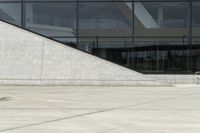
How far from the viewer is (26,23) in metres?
32.2

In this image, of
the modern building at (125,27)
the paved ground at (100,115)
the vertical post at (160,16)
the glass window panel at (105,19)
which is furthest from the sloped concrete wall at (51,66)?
the paved ground at (100,115)

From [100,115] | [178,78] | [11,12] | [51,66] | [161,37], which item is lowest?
[100,115]

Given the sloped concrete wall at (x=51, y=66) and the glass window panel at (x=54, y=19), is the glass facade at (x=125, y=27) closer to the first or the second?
the glass window panel at (x=54, y=19)

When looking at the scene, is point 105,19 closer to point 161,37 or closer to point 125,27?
point 125,27

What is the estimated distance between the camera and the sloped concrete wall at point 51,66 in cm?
2970

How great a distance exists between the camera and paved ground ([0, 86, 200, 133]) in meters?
12.2

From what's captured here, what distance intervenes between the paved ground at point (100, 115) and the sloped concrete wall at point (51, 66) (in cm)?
902

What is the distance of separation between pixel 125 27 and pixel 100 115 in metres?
20.5

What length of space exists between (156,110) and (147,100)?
3.61 m

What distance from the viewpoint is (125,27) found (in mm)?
34719

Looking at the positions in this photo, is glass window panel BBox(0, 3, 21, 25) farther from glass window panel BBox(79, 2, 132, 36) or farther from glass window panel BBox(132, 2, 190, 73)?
glass window panel BBox(132, 2, 190, 73)

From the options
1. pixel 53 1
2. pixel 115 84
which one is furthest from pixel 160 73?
pixel 53 1

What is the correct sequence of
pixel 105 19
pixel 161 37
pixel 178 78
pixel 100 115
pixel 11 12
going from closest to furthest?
pixel 100 115
pixel 178 78
pixel 11 12
pixel 161 37
pixel 105 19

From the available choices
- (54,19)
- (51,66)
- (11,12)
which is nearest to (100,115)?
(51,66)
